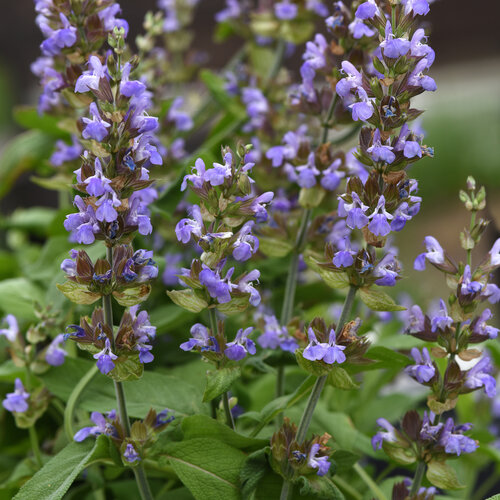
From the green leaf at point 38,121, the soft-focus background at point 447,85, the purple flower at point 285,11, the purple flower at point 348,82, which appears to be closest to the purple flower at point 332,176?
the purple flower at point 348,82

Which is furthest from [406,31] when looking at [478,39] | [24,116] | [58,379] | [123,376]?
[478,39]

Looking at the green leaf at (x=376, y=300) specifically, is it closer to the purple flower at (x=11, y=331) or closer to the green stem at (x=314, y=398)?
the green stem at (x=314, y=398)

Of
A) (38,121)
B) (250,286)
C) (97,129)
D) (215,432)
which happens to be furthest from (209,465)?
(38,121)

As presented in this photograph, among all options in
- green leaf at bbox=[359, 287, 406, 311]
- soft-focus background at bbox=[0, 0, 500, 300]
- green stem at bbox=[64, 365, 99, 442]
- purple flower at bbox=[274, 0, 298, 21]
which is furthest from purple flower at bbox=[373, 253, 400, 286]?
soft-focus background at bbox=[0, 0, 500, 300]

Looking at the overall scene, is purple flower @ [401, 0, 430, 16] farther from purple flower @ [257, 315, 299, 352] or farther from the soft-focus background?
the soft-focus background

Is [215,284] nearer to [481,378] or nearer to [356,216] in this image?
[356,216]
